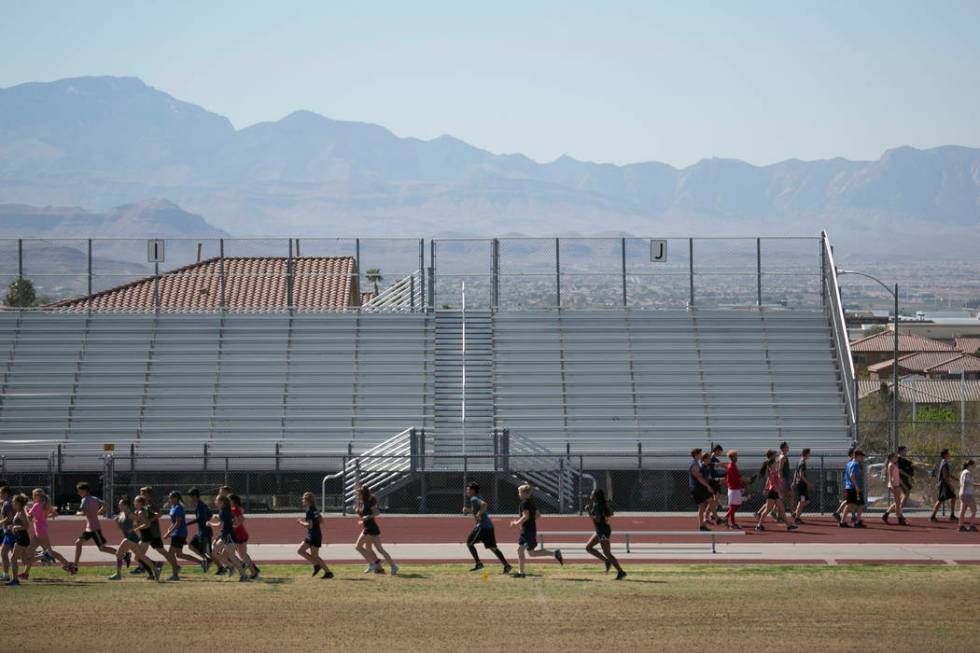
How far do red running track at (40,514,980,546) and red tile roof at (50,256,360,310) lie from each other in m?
16.6

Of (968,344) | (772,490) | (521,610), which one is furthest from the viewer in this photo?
(968,344)

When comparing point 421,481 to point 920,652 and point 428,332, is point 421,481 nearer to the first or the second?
point 428,332

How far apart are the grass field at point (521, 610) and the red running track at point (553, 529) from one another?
3.87 meters

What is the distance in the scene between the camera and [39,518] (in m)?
22.5

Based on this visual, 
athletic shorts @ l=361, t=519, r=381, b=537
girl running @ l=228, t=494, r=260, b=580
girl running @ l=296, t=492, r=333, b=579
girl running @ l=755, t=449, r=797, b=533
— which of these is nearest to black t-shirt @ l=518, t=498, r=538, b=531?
athletic shorts @ l=361, t=519, r=381, b=537

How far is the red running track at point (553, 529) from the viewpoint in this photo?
87.8 feet

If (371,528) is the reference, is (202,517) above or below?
above

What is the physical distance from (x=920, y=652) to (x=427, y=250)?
92.0ft

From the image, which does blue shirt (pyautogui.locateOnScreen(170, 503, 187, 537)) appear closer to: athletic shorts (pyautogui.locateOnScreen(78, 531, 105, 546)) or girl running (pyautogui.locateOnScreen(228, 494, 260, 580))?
Answer: girl running (pyautogui.locateOnScreen(228, 494, 260, 580))

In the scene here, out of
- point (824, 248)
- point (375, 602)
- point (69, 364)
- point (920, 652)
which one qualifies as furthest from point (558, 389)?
point (920, 652)

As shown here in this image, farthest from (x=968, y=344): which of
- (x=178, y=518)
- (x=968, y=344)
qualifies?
(x=178, y=518)

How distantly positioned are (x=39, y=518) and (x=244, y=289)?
2755 cm

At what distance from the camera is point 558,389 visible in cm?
3678

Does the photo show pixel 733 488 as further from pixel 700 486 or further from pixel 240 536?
pixel 240 536
